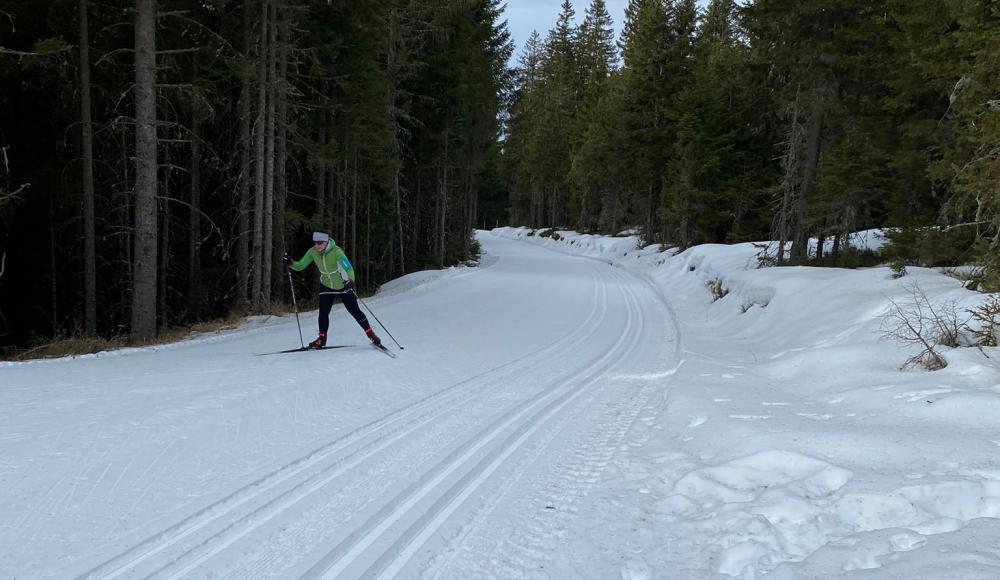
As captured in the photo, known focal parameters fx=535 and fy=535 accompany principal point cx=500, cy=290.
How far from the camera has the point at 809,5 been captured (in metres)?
14.2

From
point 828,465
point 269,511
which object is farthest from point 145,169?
point 828,465

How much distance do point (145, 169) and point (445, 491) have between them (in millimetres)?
9301

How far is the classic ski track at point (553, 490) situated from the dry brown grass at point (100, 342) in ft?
25.8

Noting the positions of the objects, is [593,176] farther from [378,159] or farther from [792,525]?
[792,525]

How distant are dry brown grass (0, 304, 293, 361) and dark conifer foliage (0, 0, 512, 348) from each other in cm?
52

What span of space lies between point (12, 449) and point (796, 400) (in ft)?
24.2

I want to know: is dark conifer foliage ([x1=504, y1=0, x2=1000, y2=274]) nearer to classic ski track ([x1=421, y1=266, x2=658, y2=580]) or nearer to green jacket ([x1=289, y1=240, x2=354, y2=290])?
classic ski track ([x1=421, y1=266, x2=658, y2=580])

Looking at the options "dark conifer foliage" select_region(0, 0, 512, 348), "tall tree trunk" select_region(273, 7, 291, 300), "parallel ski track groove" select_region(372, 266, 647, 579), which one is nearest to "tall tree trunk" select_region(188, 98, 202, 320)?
"dark conifer foliage" select_region(0, 0, 512, 348)

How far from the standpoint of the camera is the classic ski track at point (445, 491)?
10.3ft

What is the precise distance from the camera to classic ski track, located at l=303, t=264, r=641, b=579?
3.14 meters

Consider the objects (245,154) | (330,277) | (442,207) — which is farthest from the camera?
(442,207)

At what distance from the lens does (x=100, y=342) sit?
30.6 ft

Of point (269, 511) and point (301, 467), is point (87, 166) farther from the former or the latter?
point (269, 511)

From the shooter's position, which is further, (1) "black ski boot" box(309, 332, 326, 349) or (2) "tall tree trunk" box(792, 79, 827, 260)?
(2) "tall tree trunk" box(792, 79, 827, 260)
